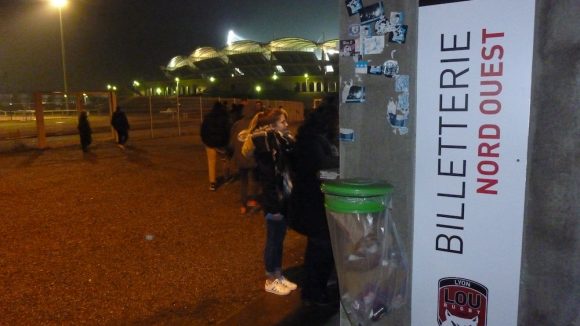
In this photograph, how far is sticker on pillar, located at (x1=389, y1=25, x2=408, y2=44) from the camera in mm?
2594

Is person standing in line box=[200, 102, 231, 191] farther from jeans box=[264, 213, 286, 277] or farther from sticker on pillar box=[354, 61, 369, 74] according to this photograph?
sticker on pillar box=[354, 61, 369, 74]

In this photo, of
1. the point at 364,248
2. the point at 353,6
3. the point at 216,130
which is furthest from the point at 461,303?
the point at 216,130

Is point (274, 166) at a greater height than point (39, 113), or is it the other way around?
point (39, 113)

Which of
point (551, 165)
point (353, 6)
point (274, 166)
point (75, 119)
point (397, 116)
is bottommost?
point (75, 119)

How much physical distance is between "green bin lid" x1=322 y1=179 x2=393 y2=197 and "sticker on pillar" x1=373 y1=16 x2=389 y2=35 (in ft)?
2.74

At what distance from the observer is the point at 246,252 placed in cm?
560

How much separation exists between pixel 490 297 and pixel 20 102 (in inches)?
734

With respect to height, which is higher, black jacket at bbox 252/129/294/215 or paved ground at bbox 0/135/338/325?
black jacket at bbox 252/129/294/215

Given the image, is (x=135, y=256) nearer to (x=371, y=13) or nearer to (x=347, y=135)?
(x=347, y=135)

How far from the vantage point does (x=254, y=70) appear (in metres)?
99.0

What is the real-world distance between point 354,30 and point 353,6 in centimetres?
13

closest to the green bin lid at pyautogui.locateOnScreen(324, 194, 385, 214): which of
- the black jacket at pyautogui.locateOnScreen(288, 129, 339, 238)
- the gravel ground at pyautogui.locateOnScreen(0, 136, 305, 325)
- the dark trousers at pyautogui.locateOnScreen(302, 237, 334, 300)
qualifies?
the black jacket at pyautogui.locateOnScreen(288, 129, 339, 238)

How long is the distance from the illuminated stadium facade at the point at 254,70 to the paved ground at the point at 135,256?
61931 mm

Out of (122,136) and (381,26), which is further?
(122,136)
